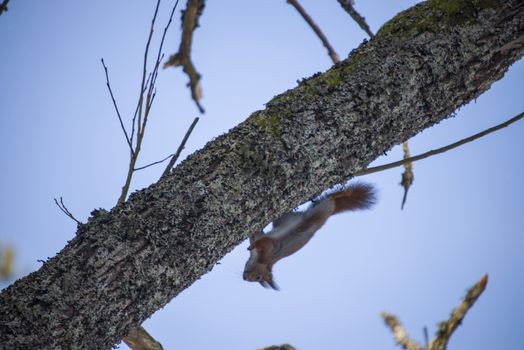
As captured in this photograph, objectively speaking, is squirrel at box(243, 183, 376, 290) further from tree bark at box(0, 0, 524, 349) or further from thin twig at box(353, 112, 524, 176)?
tree bark at box(0, 0, 524, 349)

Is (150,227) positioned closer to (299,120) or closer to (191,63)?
(299,120)

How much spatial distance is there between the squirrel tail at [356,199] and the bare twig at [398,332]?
97 centimetres

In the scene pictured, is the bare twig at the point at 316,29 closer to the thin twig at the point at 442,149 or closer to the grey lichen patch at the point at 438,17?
the grey lichen patch at the point at 438,17

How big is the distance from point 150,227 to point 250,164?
0.98ft

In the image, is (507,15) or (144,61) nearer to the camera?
(507,15)

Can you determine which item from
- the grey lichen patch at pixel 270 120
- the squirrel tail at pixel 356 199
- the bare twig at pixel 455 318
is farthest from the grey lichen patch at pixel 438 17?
the squirrel tail at pixel 356 199

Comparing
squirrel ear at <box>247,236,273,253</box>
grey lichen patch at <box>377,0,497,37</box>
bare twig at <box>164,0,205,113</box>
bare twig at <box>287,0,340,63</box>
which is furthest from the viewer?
squirrel ear at <box>247,236,273,253</box>

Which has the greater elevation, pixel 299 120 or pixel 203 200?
pixel 299 120

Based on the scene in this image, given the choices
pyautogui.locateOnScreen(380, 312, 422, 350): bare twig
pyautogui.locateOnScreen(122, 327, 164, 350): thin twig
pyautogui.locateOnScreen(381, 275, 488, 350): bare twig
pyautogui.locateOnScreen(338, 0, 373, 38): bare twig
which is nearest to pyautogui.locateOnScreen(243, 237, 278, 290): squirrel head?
pyautogui.locateOnScreen(380, 312, 422, 350): bare twig

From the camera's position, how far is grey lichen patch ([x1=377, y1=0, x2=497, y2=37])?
1495mm

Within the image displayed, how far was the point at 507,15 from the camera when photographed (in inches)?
59.9

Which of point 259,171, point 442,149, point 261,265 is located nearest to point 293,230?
point 261,265

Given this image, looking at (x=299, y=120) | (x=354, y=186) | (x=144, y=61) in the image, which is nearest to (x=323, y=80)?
(x=299, y=120)

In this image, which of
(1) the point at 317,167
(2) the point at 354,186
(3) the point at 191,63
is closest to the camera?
(1) the point at 317,167
